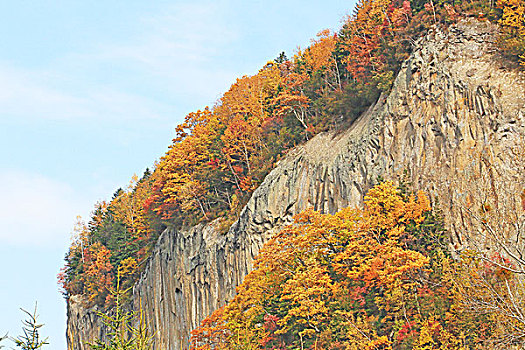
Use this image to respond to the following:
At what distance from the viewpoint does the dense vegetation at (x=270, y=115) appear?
39969mm

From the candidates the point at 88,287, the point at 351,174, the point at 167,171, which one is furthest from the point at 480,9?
the point at 88,287

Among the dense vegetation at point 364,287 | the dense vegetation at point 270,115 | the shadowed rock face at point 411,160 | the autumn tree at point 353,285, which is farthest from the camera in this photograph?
the dense vegetation at point 270,115

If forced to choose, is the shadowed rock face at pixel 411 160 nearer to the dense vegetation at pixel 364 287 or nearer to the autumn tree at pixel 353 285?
the dense vegetation at pixel 364 287

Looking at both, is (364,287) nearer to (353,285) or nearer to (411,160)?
(353,285)

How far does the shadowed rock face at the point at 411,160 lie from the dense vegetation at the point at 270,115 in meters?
1.57

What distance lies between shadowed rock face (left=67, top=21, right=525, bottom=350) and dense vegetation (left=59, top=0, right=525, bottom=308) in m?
1.57

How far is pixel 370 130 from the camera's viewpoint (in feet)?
132

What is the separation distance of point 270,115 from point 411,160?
76.3 ft

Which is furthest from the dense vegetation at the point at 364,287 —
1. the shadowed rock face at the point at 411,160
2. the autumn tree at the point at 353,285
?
the shadowed rock face at the point at 411,160

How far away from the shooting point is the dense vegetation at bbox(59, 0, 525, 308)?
3997cm

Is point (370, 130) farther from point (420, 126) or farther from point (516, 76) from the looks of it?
point (516, 76)

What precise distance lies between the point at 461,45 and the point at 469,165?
7.59m

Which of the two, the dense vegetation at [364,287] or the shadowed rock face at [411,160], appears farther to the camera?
the shadowed rock face at [411,160]

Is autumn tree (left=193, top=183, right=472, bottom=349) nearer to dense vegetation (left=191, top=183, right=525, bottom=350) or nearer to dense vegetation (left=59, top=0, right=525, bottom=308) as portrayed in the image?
dense vegetation (left=191, top=183, right=525, bottom=350)
